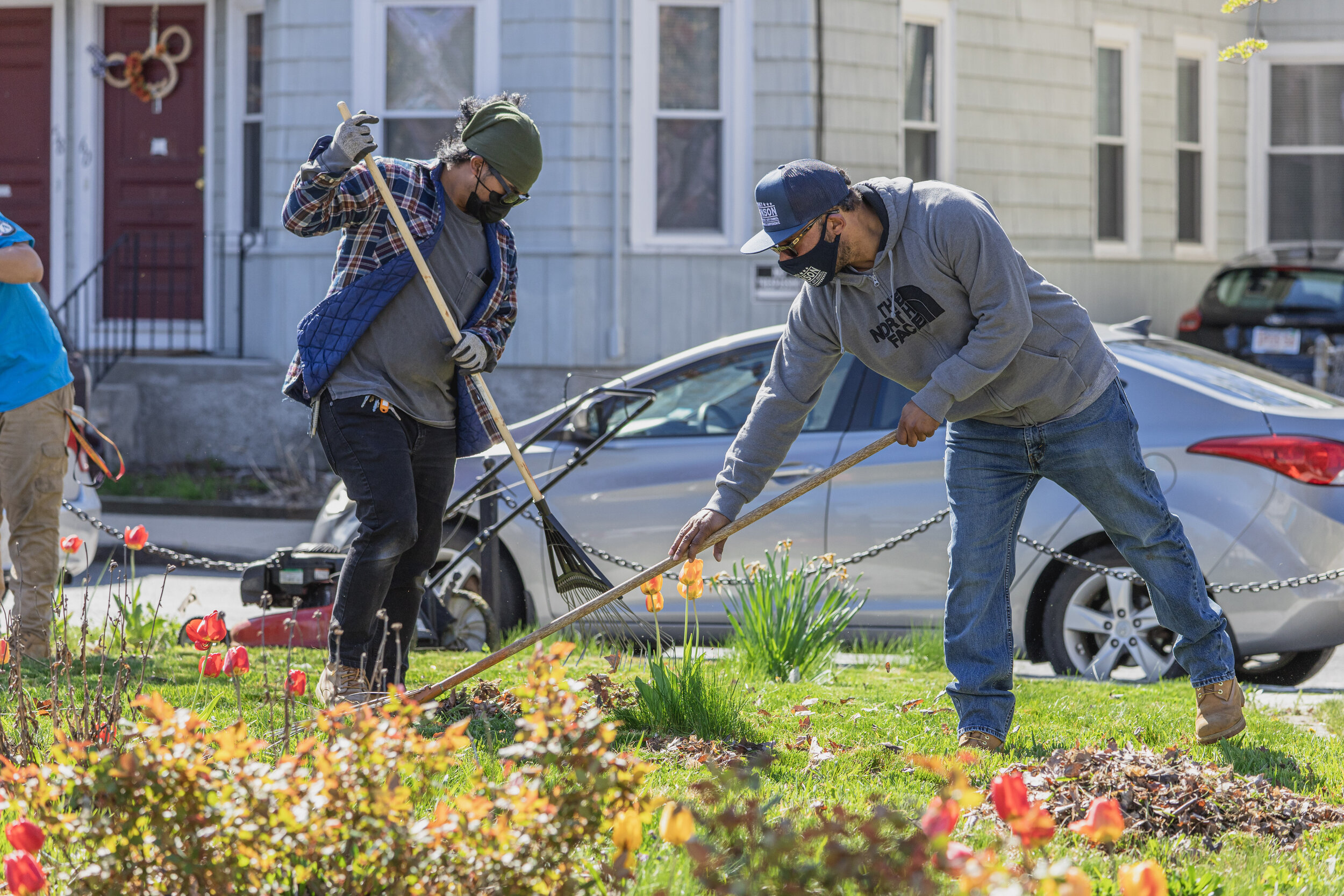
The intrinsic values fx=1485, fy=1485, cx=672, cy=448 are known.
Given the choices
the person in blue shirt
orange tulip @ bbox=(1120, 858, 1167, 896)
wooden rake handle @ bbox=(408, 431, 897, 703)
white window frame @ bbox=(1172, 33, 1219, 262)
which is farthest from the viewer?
white window frame @ bbox=(1172, 33, 1219, 262)

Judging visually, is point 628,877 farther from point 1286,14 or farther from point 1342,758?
point 1286,14

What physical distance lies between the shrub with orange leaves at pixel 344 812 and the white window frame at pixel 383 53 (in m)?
9.82

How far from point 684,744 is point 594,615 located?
1.27m

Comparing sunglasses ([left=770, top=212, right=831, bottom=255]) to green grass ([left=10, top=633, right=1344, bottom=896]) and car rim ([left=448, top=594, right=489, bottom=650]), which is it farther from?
car rim ([left=448, top=594, right=489, bottom=650])

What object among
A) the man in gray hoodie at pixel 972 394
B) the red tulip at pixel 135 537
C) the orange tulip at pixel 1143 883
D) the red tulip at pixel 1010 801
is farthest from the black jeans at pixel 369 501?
the orange tulip at pixel 1143 883

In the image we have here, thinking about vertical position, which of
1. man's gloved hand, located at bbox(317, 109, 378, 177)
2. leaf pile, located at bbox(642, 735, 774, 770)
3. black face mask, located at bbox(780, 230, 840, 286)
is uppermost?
man's gloved hand, located at bbox(317, 109, 378, 177)

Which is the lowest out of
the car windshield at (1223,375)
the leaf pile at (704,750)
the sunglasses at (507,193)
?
the leaf pile at (704,750)

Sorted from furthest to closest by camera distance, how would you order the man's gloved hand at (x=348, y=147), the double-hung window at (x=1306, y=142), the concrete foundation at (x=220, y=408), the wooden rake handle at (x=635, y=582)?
the double-hung window at (x=1306, y=142) < the concrete foundation at (x=220, y=408) < the man's gloved hand at (x=348, y=147) < the wooden rake handle at (x=635, y=582)

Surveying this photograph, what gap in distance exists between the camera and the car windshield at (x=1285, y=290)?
40.6 ft

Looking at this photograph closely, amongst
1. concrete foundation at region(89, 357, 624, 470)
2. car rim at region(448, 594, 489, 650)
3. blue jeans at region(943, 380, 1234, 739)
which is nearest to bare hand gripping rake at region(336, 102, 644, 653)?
car rim at region(448, 594, 489, 650)

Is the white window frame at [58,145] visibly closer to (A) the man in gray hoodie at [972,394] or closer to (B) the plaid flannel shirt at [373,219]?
(B) the plaid flannel shirt at [373,219]

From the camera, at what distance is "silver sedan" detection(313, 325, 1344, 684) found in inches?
218

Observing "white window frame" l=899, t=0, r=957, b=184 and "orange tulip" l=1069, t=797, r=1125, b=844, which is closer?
"orange tulip" l=1069, t=797, r=1125, b=844

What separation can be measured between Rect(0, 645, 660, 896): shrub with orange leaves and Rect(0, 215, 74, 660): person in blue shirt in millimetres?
3018
